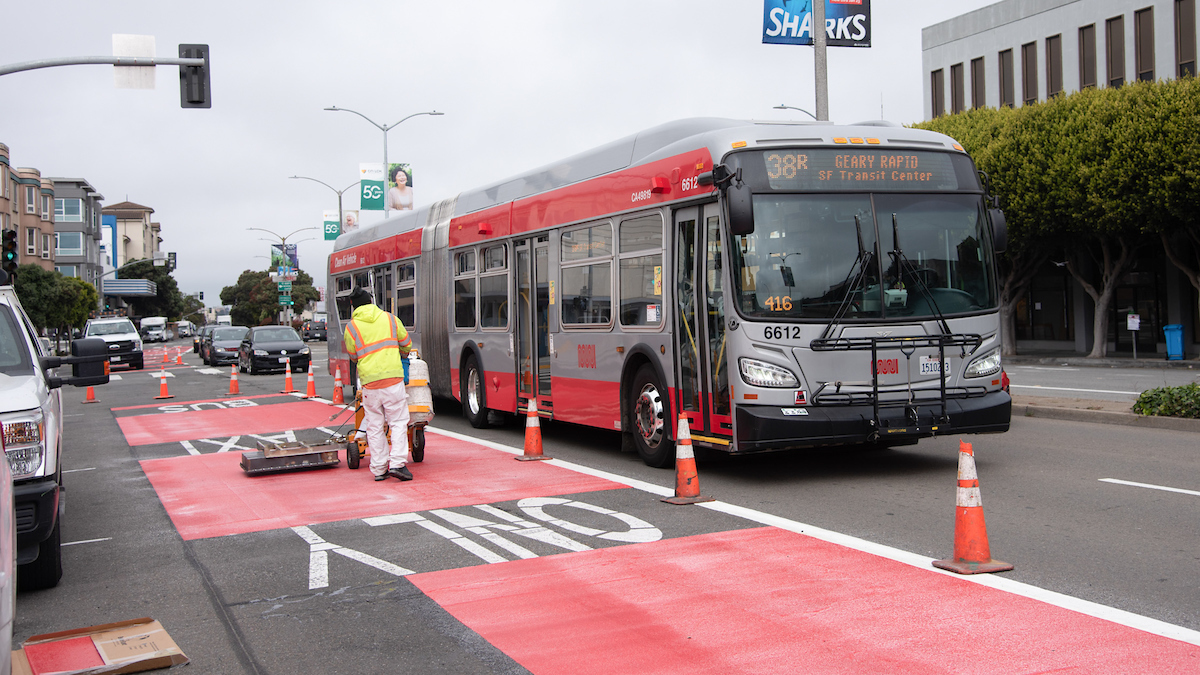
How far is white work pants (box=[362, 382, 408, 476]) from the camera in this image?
1012 cm

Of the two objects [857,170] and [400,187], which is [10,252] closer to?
[857,170]

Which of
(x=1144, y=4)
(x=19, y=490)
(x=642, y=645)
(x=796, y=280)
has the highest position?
(x=1144, y=4)

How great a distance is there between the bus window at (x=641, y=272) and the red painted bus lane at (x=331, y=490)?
174cm

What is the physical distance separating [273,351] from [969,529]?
3005cm

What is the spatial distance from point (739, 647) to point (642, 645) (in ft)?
1.50

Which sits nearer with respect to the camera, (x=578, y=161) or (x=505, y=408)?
(x=578, y=161)

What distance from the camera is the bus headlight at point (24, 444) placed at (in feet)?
19.8

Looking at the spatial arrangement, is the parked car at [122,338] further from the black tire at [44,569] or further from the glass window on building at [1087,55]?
the glass window on building at [1087,55]

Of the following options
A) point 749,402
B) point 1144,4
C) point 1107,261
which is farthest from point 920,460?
point 1144,4

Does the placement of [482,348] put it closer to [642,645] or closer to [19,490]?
[19,490]

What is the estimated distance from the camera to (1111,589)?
560cm

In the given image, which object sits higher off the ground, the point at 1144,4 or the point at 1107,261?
the point at 1144,4

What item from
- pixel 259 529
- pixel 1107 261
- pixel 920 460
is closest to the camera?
pixel 259 529

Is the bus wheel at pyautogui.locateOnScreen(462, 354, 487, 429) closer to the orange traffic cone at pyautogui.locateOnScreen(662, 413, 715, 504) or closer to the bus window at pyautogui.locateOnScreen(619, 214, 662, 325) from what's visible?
the bus window at pyautogui.locateOnScreen(619, 214, 662, 325)
